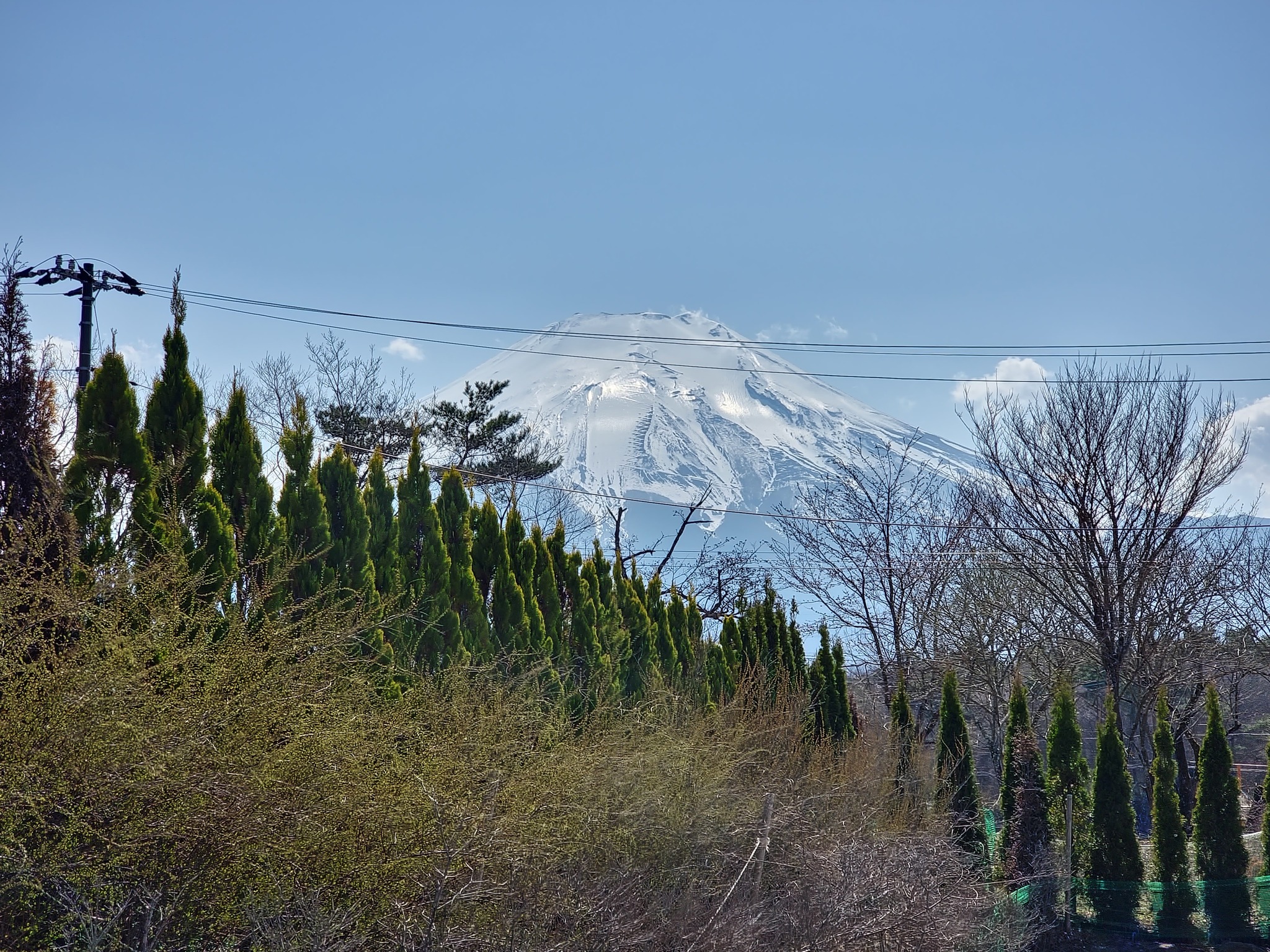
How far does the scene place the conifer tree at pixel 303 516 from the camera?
24.8 ft

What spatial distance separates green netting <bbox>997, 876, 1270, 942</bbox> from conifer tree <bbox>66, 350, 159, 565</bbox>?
952cm

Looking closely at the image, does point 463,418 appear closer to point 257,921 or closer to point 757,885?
point 757,885

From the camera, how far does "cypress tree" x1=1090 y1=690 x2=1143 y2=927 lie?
460 inches

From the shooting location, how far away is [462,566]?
9.29 meters

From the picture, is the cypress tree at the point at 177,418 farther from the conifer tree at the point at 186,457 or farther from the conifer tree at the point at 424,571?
the conifer tree at the point at 424,571

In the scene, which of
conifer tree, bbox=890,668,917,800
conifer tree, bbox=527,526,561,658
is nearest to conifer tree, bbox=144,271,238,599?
conifer tree, bbox=527,526,561,658

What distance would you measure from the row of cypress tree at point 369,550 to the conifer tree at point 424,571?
16 mm

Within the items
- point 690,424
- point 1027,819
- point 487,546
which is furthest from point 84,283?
point 690,424

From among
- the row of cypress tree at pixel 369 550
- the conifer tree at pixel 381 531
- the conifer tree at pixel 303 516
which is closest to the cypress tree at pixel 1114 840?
the row of cypress tree at pixel 369 550

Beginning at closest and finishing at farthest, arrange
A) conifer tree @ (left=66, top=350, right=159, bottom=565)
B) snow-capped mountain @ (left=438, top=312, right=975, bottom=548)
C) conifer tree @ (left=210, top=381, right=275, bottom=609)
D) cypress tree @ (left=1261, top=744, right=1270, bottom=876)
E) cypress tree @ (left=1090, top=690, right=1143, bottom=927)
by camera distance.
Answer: conifer tree @ (left=66, top=350, right=159, bottom=565) → conifer tree @ (left=210, top=381, right=275, bottom=609) → cypress tree @ (left=1090, top=690, right=1143, bottom=927) → cypress tree @ (left=1261, top=744, right=1270, bottom=876) → snow-capped mountain @ (left=438, top=312, right=975, bottom=548)

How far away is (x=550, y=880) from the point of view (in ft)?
15.6

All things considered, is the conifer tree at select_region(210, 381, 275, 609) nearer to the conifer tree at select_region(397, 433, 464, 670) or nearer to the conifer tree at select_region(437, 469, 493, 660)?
the conifer tree at select_region(397, 433, 464, 670)

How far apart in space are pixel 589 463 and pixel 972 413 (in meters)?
96.9

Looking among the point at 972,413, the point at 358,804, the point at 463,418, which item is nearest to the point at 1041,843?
the point at 972,413
